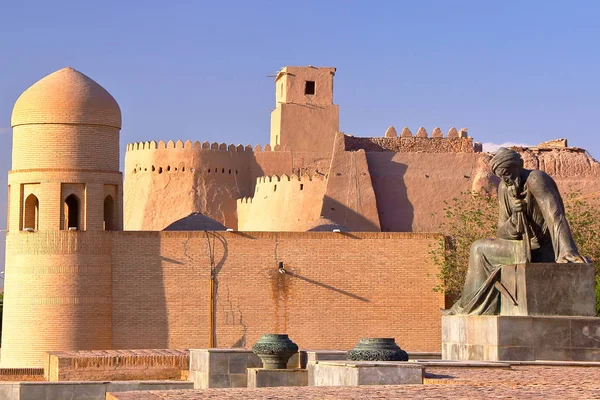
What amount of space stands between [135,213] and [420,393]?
3185 cm

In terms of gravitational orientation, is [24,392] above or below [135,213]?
below

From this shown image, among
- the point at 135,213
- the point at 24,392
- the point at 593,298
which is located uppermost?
the point at 135,213

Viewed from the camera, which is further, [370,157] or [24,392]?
[370,157]

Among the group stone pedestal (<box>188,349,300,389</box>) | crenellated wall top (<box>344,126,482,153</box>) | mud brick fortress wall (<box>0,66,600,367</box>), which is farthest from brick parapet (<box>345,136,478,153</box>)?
stone pedestal (<box>188,349,300,389</box>)

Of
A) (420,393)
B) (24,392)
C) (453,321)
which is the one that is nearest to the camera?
(420,393)

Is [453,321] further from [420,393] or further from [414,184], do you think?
[414,184]

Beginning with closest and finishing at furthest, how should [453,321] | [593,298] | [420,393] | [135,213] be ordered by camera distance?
[420,393] → [593,298] → [453,321] → [135,213]

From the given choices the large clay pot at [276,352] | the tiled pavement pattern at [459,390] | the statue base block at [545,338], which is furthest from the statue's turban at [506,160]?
the large clay pot at [276,352]

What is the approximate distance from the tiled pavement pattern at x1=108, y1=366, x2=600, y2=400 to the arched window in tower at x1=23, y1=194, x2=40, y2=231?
1809 cm

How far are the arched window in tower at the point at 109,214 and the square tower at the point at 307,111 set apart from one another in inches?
506

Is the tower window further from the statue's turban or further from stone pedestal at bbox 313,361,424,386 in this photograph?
stone pedestal at bbox 313,361,424,386

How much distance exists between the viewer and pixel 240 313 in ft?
85.8

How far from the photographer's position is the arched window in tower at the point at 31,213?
1043 inches

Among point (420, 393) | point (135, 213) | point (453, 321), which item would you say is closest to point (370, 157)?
point (135, 213)
